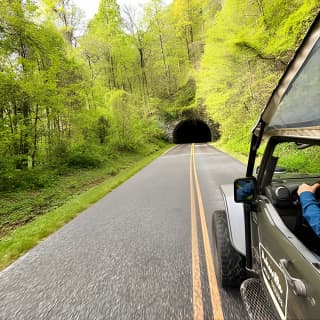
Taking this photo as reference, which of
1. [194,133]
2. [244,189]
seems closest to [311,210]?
[244,189]

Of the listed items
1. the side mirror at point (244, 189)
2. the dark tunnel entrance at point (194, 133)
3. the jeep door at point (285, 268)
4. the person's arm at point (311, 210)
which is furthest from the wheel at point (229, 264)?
the dark tunnel entrance at point (194, 133)

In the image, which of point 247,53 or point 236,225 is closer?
point 236,225

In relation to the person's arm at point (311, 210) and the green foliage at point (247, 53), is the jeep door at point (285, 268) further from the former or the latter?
the green foliage at point (247, 53)

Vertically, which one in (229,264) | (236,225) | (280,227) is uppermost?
(280,227)

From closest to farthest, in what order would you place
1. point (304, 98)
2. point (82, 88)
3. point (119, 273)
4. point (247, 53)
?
point (304, 98) < point (119, 273) < point (247, 53) < point (82, 88)

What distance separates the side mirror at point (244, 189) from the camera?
87.4 inches

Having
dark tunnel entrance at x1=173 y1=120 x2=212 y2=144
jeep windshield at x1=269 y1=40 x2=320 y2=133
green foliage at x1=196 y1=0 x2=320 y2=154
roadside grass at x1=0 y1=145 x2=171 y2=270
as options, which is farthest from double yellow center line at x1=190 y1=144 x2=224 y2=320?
dark tunnel entrance at x1=173 y1=120 x2=212 y2=144

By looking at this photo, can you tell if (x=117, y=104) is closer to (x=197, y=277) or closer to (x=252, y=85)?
(x=252, y=85)

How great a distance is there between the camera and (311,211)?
1542mm

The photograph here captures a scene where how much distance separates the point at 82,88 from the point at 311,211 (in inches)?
582

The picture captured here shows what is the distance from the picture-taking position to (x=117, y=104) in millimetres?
19922

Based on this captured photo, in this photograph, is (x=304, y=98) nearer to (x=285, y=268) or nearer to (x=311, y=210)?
(x=311, y=210)

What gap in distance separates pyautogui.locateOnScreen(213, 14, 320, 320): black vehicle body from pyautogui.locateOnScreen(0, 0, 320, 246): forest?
5680 millimetres

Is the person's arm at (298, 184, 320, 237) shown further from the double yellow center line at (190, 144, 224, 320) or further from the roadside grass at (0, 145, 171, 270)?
the roadside grass at (0, 145, 171, 270)
